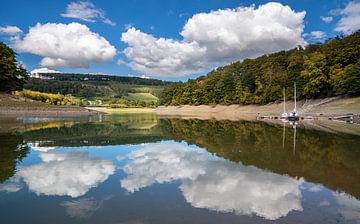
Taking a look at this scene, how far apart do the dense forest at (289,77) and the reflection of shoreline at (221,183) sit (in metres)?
56.6

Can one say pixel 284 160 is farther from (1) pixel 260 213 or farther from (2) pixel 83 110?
(2) pixel 83 110

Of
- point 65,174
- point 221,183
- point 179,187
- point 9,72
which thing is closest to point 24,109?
point 9,72

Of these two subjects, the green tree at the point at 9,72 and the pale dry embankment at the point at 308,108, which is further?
the green tree at the point at 9,72

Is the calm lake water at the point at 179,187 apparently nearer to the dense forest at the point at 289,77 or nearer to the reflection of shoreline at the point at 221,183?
the reflection of shoreline at the point at 221,183

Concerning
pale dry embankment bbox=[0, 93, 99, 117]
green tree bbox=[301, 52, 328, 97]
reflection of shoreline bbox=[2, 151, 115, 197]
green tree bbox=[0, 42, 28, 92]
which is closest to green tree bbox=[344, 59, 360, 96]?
green tree bbox=[301, 52, 328, 97]

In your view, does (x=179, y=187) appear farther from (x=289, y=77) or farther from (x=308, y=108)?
(x=289, y=77)

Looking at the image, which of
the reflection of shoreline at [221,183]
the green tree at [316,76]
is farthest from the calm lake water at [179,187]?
the green tree at [316,76]

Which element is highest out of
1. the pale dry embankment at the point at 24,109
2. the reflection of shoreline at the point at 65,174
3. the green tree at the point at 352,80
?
the green tree at the point at 352,80

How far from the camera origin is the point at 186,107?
454ft

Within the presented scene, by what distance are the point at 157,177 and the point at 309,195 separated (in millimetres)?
5292

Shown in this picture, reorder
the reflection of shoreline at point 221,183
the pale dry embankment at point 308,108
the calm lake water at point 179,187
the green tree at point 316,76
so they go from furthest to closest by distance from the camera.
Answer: the green tree at point 316,76 → the pale dry embankment at point 308,108 → the reflection of shoreline at point 221,183 → the calm lake water at point 179,187

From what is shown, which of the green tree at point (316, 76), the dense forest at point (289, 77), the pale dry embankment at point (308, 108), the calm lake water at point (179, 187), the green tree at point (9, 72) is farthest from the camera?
the green tree at point (9, 72)

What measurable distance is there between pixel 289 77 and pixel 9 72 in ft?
256

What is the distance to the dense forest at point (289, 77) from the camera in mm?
68000
